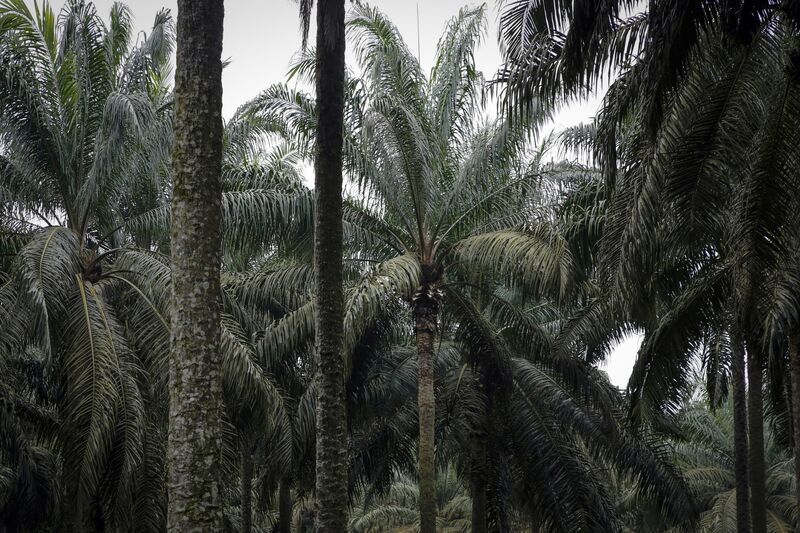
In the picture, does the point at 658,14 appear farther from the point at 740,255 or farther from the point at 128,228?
the point at 128,228

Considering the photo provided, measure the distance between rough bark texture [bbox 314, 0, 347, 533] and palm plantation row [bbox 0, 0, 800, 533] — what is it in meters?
0.03

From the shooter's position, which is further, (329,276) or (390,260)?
(390,260)

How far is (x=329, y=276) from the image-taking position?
9312 mm

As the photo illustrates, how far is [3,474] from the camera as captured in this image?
20.6 m

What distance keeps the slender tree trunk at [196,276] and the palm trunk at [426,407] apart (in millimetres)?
8183

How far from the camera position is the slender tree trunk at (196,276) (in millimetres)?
6742

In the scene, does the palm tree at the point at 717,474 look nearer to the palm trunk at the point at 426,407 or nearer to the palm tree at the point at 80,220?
the palm trunk at the point at 426,407

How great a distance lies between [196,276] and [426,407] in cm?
863

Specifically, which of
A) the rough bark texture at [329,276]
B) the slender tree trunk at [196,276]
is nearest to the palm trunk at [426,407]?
the rough bark texture at [329,276]

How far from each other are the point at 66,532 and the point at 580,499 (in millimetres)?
9683

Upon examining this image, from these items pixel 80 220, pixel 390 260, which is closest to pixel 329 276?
pixel 390 260

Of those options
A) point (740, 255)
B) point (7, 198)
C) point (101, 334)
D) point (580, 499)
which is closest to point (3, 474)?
point (7, 198)

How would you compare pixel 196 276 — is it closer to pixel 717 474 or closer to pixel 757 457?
pixel 757 457

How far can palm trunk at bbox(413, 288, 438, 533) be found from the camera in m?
14.7
